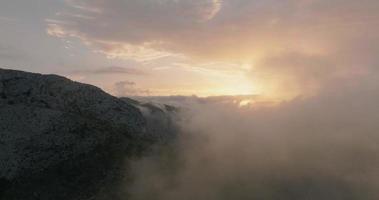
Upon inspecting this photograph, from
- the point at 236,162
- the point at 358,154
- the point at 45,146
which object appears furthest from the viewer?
the point at 358,154

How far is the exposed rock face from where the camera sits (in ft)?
76.7

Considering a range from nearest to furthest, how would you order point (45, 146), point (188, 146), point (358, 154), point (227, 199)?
point (45, 146)
point (227, 199)
point (188, 146)
point (358, 154)

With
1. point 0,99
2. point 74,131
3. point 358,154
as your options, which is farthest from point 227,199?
point 358,154

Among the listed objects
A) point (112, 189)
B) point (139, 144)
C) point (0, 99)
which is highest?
point (0, 99)

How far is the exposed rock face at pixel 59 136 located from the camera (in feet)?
76.7

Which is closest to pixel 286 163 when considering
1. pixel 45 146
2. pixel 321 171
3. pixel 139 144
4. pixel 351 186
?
pixel 321 171

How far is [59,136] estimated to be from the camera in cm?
2419

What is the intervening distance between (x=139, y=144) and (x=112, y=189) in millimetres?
2825

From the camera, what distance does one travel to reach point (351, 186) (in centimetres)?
5538

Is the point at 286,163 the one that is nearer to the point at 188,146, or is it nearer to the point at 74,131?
the point at 188,146

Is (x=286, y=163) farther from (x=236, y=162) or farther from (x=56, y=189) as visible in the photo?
(x=56, y=189)

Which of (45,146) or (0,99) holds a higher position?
(0,99)

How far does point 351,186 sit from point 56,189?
40.9m

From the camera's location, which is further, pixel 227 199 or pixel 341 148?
pixel 341 148
